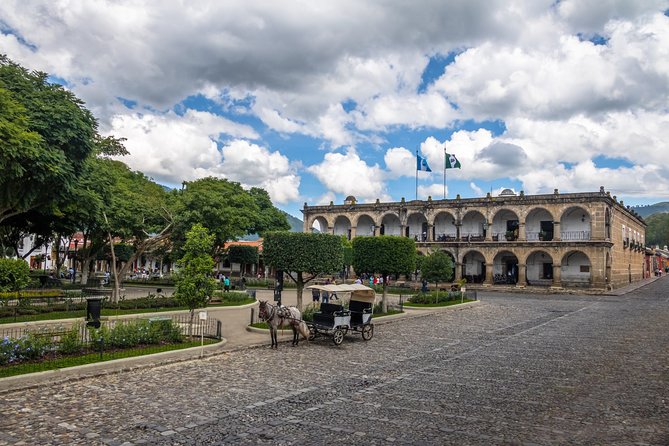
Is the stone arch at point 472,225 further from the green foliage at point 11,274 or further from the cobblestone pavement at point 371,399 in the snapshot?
the green foliage at point 11,274

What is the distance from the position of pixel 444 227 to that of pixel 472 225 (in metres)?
3.02

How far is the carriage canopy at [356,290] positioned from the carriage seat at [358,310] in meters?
0.53

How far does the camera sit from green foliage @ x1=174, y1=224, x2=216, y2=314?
1400 centimetres

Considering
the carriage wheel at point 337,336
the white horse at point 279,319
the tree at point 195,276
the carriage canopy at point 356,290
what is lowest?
the carriage wheel at point 337,336

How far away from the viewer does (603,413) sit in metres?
8.08

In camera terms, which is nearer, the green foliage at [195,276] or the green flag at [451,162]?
the green foliage at [195,276]

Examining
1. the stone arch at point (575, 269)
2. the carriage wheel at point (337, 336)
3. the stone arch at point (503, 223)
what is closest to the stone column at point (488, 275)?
the stone arch at point (503, 223)

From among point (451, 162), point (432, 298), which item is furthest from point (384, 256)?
point (451, 162)

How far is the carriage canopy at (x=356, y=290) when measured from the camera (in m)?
16.5

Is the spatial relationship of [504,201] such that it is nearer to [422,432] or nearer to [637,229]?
[637,229]

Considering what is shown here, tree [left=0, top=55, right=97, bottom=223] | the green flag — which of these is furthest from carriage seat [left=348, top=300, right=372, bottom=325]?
the green flag

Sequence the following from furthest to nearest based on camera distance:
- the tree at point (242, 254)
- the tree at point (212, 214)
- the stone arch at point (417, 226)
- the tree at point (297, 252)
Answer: the stone arch at point (417, 226), the tree at point (242, 254), the tree at point (212, 214), the tree at point (297, 252)

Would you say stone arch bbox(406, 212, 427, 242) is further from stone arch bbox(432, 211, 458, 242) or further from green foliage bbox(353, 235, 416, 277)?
green foliage bbox(353, 235, 416, 277)

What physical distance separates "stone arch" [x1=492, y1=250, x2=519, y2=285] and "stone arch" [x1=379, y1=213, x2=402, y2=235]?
10.8 metres
